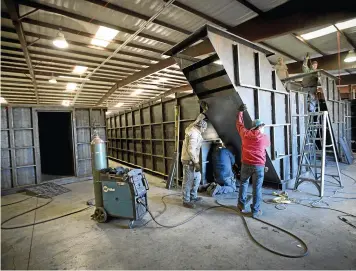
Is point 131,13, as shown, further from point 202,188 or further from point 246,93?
point 202,188

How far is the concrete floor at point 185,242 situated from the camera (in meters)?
2.60

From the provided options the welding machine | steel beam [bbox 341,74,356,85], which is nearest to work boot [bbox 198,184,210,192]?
the welding machine

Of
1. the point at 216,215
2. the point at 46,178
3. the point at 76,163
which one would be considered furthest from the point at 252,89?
the point at 46,178

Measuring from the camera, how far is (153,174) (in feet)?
26.2

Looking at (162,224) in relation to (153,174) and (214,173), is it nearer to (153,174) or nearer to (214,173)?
(214,173)

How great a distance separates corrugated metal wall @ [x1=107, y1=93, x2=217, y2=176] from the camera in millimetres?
6152

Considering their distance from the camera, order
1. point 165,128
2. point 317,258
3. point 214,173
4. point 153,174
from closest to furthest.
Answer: point 317,258 < point 214,173 < point 165,128 < point 153,174

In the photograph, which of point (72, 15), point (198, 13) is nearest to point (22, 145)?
point (72, 15)

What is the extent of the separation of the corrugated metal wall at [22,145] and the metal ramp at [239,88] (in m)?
5.16

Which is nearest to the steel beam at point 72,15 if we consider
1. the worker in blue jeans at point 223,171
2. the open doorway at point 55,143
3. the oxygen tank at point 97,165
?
the oxygen tank at point 97,165

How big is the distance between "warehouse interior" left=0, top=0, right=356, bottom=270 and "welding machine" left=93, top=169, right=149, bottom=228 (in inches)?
0.9

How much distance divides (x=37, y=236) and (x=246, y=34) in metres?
5.78

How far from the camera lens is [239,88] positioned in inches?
163

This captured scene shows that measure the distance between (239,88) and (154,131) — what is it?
436 cm
